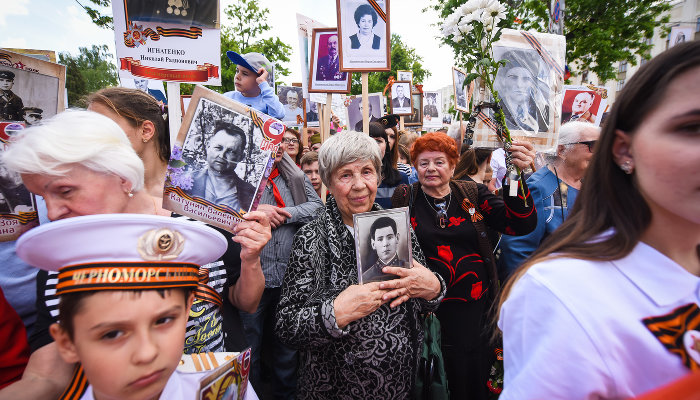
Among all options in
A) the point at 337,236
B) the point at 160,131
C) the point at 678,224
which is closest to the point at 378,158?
the point at 337,236

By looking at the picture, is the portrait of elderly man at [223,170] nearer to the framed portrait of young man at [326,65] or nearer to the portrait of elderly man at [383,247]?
the portrait of elderly man at [383,247]

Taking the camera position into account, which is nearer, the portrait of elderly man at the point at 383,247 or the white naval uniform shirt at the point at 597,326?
the white naval uniform shirt at the point at 597,326

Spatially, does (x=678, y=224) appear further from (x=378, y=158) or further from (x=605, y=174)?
(x=378, y=158)

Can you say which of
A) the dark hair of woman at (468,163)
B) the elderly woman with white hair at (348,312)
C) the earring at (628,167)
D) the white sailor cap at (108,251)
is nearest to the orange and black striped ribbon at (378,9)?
the dark hair of woman at (468,163)

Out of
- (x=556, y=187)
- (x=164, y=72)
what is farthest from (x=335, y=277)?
(x=556, y=187)

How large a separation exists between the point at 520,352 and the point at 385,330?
1.01 m

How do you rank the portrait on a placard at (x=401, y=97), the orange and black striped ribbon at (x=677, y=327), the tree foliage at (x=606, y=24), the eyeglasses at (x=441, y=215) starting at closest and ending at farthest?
the orange and black striped ribbon at (x=677, y=327) < the eyeglasses at (x=441, y=215) < the portrait on a placard at (x=401, y=97) < the tree foliage at (x=606, y=24)

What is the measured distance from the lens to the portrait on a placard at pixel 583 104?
4.59 metres

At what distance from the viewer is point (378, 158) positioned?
7.48ft

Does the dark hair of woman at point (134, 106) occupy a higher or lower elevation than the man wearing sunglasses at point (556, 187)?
higher

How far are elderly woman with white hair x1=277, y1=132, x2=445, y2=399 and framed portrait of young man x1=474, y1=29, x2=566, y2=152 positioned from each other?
105cm

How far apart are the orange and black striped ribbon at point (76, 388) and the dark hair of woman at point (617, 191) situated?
131cm

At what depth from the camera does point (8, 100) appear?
1892mm

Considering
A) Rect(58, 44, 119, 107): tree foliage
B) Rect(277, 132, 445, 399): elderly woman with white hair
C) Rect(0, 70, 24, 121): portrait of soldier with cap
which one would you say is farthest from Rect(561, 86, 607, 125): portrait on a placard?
Rect(58, 44, 119, 107): tree foliage
